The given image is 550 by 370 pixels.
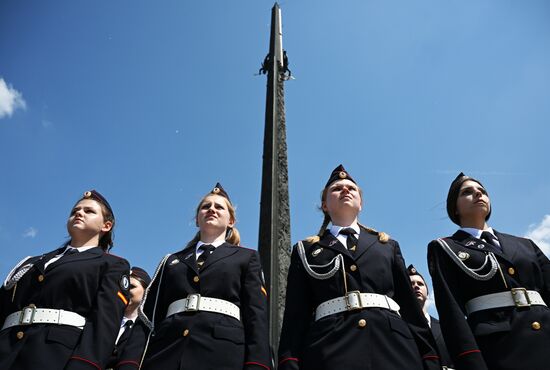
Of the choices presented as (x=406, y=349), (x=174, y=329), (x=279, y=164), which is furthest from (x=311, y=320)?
(x=279, y=164)

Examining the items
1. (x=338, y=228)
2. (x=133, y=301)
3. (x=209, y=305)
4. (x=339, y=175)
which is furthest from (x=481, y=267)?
(x=133, y=301)

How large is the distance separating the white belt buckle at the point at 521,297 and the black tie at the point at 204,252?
2136 mm

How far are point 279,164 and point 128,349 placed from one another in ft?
20.6

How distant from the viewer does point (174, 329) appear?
3.15 metres

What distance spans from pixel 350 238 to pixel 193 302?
1188 mm

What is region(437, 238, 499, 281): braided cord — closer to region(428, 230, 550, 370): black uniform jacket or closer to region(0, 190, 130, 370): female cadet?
region(428, 230, 550, 370): black uniform jacket

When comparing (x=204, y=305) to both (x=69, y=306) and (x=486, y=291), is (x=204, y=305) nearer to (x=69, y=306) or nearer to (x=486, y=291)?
(x=69, y=306)

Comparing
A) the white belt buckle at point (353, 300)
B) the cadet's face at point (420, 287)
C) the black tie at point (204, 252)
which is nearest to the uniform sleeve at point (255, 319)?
the black tie at point (204, 252)

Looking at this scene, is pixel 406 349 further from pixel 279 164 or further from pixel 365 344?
pixel 279 164

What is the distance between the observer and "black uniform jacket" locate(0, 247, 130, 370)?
307cm

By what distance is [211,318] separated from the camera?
125 inches

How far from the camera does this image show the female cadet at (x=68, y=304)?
3.09m

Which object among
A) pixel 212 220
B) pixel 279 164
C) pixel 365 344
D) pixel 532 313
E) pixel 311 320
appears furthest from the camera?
pixel 279 164

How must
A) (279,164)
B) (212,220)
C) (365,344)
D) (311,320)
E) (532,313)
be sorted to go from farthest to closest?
(279,164) → (212,220) → (311,320) → (532,313) → (365,344)
